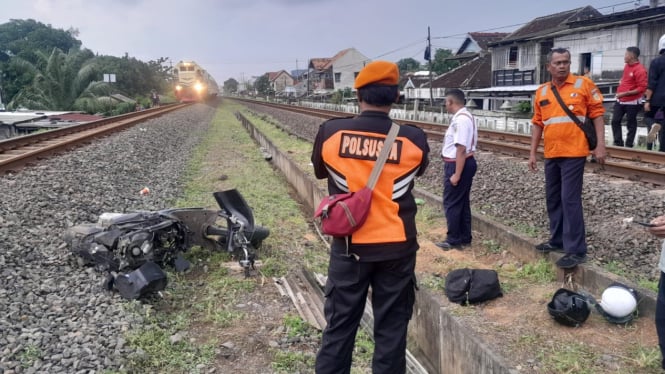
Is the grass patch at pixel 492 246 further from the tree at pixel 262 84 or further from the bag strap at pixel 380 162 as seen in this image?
the tree at pixel 262 84

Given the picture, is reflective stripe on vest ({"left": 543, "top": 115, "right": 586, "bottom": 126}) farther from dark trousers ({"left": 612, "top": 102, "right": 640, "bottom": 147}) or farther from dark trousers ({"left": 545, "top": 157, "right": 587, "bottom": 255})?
dark trousers ({"left": 612, "top": 102, "right": 640, "bottom": 147})

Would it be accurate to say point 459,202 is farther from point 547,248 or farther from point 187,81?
point 187,81

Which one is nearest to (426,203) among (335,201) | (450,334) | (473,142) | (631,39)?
(473,142)

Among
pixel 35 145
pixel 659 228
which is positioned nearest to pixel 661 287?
pixel 659 228

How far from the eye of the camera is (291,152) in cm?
1538

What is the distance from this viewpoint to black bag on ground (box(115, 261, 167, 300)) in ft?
14.7

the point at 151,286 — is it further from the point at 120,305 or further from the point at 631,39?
the point at 631,39

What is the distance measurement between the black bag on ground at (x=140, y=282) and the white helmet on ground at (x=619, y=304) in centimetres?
369

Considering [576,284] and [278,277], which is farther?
[278,277]

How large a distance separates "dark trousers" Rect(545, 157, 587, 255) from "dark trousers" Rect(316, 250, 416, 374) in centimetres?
228

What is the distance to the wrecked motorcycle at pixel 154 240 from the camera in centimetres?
462

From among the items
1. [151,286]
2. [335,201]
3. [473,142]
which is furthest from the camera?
[473,142]

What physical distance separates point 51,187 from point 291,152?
820 centimetres

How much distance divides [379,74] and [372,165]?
518mm
